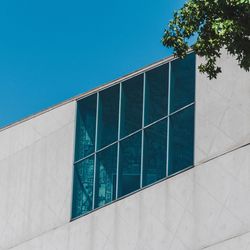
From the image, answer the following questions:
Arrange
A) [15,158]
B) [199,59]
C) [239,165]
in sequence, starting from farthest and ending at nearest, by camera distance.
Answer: [15,158] → [199,59] → [239,165]

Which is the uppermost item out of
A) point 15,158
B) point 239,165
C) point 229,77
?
point 15,158

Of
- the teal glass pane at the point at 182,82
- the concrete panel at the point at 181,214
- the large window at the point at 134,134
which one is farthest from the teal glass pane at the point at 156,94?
the concrete panel at the point at 181,214

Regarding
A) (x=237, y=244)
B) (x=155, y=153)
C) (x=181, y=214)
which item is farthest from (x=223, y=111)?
(x=237, y=244)

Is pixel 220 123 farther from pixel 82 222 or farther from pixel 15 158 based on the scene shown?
pixel 15 158

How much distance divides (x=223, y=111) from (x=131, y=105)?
538 cm

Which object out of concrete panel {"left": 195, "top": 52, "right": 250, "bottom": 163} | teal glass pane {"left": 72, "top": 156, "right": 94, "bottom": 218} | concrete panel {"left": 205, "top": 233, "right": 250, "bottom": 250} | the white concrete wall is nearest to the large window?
teal glass pane {"left": 72, "top": 156, "right": 94, "bottom": 218}

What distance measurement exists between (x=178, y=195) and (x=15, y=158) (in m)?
11.3

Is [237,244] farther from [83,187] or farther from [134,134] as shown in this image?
[83,187]

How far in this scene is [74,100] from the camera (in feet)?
153

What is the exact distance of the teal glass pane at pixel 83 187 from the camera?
44531 mm

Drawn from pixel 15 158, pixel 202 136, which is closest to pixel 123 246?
pixel 202 136

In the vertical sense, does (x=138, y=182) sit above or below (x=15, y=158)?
below

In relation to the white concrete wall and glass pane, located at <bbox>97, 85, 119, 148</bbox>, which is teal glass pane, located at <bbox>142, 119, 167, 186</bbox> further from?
the white concrete wall

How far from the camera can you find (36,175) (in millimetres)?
47750
